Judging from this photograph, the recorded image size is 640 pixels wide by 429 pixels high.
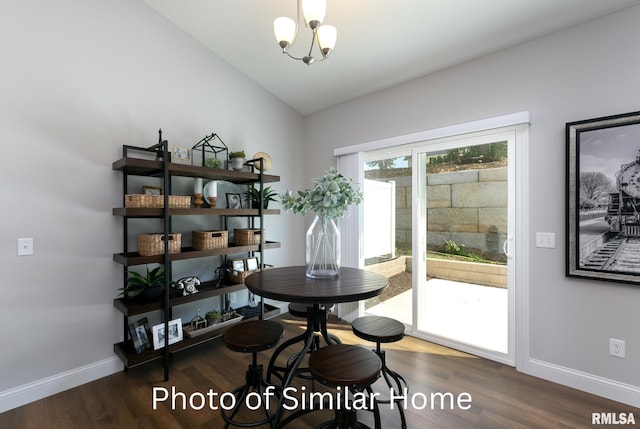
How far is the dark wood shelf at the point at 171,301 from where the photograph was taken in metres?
2.21

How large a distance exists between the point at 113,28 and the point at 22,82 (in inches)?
32.5

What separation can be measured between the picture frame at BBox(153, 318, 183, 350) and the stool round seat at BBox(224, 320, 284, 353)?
2.80ft

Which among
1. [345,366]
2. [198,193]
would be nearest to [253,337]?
[345,366]

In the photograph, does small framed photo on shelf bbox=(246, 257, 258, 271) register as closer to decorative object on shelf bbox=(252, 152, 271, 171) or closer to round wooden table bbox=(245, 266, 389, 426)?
round wooden table bbox=(245, 266, 389, 426)

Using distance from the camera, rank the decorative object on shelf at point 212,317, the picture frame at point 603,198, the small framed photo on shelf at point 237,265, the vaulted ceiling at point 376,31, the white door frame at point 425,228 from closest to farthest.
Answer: the picture frame at point 603,198
the vaulted ceiling at point 376,31
the white door frame at point 425,228
the decorative object on shelf at point 212,317
the small framed photo on shelf at point 237,265

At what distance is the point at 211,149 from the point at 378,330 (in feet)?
7.98

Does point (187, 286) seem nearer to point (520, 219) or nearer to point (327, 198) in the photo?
point (327, 198)

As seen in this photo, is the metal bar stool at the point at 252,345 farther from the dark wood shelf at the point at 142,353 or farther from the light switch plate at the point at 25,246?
the light switch plate at the point at 25,246

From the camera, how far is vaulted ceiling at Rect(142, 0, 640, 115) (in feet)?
6.87

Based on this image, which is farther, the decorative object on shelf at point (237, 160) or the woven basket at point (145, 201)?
the decorative object on shelf at point (237, 160)

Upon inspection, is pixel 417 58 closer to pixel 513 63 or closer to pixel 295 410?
pixel 513 63

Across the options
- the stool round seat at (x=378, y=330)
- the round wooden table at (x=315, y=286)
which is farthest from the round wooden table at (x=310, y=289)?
the stool round seat at (x=378, y=330)

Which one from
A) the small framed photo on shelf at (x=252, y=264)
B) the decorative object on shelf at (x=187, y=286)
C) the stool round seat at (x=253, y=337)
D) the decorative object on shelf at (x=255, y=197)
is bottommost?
the stool round seat at (x=253, y=337)

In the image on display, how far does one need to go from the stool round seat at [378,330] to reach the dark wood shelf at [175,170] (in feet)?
5.88
